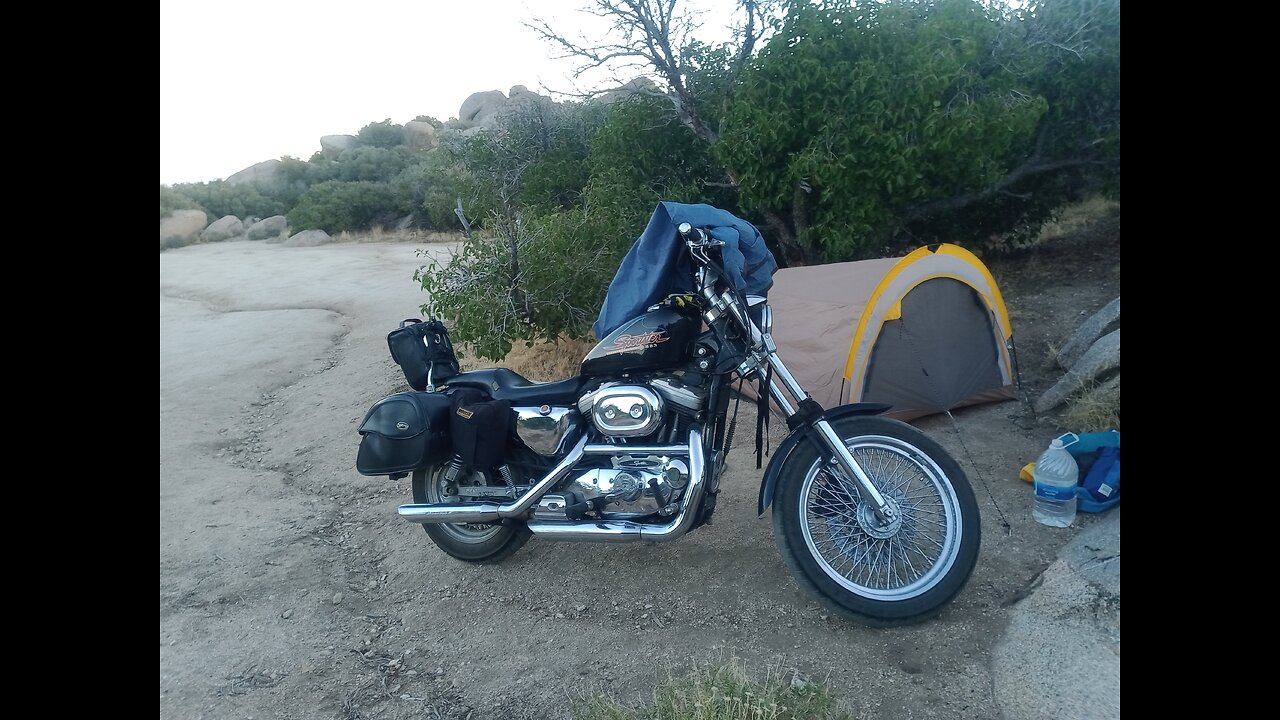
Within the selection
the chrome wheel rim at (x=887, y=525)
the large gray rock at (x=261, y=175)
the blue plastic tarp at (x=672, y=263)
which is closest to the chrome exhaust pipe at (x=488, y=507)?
the blue plastic tarp at (x=672, y=263)

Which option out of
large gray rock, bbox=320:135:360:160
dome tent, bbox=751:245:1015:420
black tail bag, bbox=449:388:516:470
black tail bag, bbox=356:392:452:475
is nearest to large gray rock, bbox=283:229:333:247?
large gray rock, bbox=320:135:360:160

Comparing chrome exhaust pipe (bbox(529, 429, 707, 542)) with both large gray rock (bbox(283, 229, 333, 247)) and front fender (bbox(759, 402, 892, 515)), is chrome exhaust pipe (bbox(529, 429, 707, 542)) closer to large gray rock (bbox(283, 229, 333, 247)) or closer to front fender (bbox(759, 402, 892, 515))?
front fender (bbox(759, 402, 892, 515))

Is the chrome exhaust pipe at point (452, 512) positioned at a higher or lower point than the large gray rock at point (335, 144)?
lower

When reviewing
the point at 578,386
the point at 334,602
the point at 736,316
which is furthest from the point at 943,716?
the point at 334,602

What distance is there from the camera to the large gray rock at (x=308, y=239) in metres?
25.2

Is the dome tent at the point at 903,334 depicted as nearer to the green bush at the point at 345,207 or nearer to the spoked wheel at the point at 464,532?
the spoked wheel at the point at 464,532

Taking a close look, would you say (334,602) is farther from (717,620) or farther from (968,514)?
(968,514)

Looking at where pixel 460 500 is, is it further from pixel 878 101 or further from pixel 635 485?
pixel 878 101

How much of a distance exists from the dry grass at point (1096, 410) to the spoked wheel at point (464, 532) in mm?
3790

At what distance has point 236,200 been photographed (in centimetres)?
3456

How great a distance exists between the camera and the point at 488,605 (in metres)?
3.96
